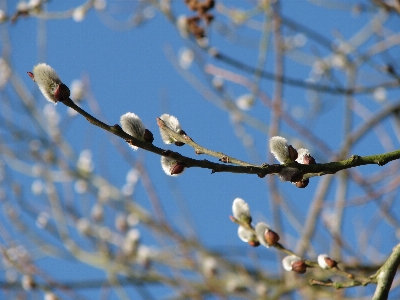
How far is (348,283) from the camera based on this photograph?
1.30m

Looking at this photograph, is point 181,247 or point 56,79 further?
point 181,247

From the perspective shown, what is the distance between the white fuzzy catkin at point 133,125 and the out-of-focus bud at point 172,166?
0.08 meters

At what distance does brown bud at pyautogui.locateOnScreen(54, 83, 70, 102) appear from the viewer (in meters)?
0.96

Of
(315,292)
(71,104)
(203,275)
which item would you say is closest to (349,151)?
(315,292)

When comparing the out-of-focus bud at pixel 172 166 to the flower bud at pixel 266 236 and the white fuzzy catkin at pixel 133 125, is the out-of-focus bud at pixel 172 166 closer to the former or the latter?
the white fuzzy catkin at pixel 133 125

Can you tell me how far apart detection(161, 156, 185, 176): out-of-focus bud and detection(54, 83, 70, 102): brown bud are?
234mm

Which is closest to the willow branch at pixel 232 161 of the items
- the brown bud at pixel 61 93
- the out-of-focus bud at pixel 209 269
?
the brown bud at pixel 61 93

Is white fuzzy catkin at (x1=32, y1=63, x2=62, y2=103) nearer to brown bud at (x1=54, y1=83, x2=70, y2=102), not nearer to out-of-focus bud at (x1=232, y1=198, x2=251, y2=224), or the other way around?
brown bud at (x1=54, y1=83, x2=70, y2=102)

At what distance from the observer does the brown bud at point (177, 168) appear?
3.31 ft

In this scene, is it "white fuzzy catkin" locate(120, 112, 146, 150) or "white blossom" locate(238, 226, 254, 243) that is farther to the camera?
"white blossom" locate(238, 226, 254, 243)

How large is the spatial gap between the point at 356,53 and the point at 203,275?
1.68 m

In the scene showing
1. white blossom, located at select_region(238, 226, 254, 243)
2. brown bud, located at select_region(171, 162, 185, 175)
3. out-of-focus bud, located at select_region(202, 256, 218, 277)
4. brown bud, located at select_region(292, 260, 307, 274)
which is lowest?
brown bud, located at select_region(171, 162, 185, 175)

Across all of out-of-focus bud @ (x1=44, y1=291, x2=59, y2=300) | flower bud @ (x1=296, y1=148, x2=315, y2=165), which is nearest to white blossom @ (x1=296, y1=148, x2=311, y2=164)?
flower bud @ (x1=296, y1=148, x2=315, y2=165)

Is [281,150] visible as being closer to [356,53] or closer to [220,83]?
[356,53]
